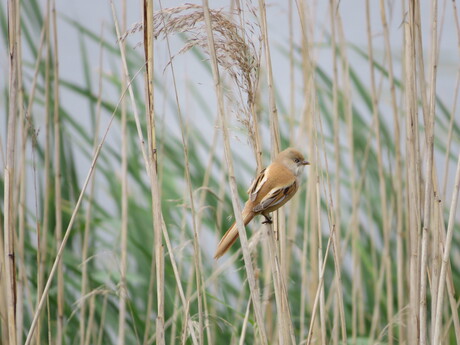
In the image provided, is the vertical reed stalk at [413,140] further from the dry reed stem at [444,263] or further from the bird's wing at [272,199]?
the bird's wing at [272,199]

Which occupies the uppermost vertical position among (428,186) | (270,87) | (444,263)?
(270,87)

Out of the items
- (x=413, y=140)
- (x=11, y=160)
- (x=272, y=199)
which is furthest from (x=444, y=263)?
(x=11, y=160)

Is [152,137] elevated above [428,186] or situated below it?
above

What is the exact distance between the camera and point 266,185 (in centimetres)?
188

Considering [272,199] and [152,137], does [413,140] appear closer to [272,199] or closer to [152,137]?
[272,199]

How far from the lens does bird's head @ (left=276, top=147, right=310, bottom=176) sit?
77.7 inches

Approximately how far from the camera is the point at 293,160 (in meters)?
2.04

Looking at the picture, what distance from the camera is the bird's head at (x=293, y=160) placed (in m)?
1.97

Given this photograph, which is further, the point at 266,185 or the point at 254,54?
the point at 266,185

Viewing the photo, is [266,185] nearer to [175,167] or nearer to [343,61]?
[343,61]

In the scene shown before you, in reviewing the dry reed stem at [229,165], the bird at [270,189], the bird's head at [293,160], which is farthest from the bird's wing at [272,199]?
the dry reed stem at [229,165]

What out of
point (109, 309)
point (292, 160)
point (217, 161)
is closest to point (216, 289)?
point (109, 309)

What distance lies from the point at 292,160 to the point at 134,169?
142 cm

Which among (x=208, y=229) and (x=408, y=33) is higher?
(x=408, y=33)
